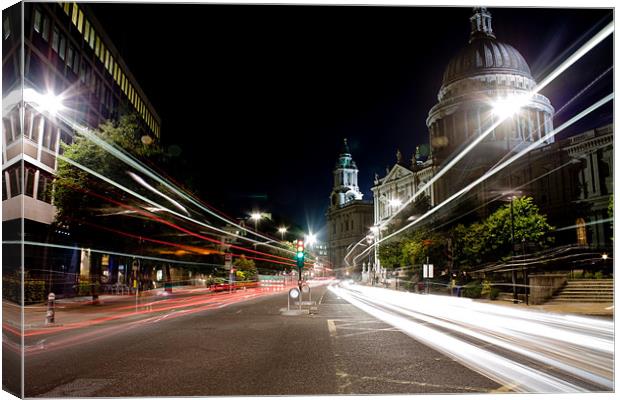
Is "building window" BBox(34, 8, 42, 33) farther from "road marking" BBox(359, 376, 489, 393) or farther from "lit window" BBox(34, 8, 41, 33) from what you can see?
"road marking" BBox(359, 376, 489, 393)

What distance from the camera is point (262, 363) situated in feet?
30.7

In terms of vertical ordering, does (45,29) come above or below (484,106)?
below

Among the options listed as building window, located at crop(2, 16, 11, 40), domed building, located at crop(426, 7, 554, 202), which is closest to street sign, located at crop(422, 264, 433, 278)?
building window, located at crop(2, 16, 11, 40)

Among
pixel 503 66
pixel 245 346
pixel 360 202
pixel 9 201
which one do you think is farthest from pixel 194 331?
pixel 360 202

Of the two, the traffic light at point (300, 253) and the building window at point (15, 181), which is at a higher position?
the building window at point (15, 181)

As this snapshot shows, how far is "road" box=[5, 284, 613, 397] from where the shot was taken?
745 centimetres

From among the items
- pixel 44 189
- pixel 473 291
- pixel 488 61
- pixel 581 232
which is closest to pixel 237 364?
pixel 44 189

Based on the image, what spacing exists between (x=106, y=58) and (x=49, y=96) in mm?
36548

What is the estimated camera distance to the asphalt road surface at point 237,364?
7.44 metres

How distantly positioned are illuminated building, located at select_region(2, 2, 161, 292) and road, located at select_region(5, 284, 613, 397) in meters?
2.36

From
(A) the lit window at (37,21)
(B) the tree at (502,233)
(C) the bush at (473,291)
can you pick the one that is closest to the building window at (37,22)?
(A) the lit window at (37,21)

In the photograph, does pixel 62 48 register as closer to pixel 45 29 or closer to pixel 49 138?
pixel 45 29

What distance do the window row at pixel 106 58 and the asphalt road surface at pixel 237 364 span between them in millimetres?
25198

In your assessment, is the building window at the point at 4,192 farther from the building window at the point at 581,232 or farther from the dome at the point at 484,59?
the dome at the point at 484,59
